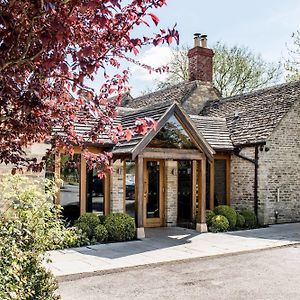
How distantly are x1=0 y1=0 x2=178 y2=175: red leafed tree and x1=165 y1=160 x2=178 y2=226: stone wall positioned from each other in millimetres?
11039

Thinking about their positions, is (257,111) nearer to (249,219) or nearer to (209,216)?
(249,219)

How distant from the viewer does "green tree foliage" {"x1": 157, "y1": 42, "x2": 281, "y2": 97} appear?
31.9 meters

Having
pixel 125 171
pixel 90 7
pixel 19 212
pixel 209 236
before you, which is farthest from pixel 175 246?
pixel 90 7

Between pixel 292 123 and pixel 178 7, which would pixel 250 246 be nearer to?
pixel 292 123

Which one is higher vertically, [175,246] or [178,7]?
[178,7]

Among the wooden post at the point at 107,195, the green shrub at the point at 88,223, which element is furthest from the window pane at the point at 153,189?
the green shrub at the point at 88,223

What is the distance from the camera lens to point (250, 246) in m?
11.1

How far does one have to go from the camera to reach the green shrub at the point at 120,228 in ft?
38.2

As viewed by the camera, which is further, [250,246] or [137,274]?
[250,246]

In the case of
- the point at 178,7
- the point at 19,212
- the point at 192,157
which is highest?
the point at 178,7

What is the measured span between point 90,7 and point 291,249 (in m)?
10.1

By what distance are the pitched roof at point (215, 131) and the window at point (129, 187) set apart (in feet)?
11.7

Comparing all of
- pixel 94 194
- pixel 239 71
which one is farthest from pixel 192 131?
pixel 239 71

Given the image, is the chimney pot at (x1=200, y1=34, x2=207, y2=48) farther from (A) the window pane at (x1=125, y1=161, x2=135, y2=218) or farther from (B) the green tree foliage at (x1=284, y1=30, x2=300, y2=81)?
(A) the window pane at (x1=125, y1=161, x2=135, y2=218)
